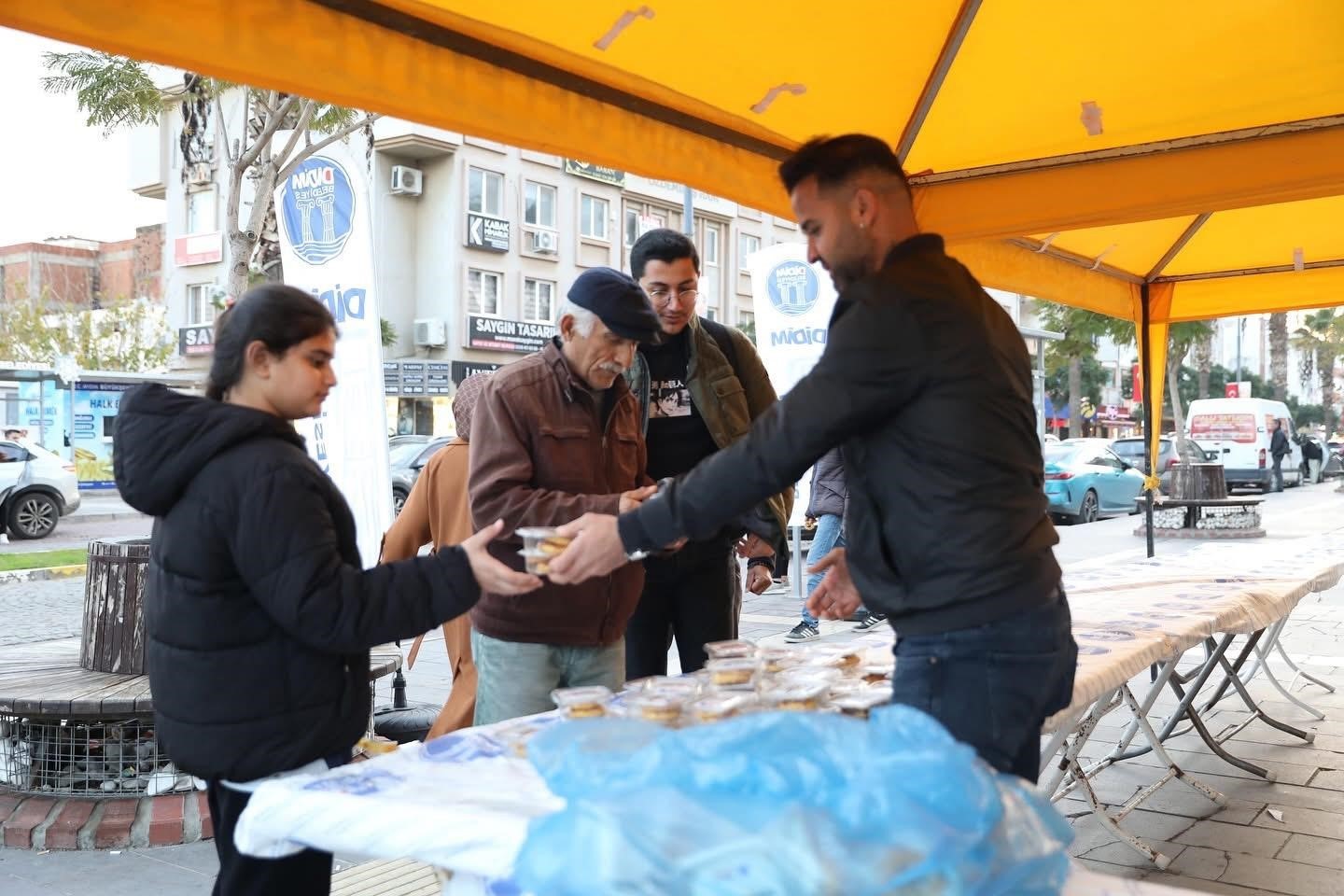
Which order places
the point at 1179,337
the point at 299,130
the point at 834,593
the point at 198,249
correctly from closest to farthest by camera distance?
the point at 834,593 < the point at 299,130 < the point at 1179,337 < the point at 198,249

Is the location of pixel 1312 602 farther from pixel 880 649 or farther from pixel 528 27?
pixel 528 27

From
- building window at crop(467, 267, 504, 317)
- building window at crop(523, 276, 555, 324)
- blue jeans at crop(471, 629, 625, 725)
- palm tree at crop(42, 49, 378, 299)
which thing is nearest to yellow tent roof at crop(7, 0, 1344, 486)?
blue jeans at crop(471, 629, 625, 725)

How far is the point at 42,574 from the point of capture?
1334 centimetres

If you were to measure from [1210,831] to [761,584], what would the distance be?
2316mm

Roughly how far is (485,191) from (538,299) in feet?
12.8

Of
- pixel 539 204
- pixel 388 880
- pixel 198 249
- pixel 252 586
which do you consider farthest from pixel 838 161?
pixel 198 249

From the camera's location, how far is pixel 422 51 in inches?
114

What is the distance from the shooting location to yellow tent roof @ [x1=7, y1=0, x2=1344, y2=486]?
8.95ft

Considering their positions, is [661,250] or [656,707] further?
[661,250]

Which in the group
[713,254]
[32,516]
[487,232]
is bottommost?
[32,516]

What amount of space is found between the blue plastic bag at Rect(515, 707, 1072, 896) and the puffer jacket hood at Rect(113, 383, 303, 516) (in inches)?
35.4

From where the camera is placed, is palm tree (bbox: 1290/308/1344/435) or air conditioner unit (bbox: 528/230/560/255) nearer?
air conditioner unit (bbox: 528/230/560/255)

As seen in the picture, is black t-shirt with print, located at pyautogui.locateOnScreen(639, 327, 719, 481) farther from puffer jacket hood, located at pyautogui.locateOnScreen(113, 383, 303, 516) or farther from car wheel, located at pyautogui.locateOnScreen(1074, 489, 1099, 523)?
car wheel, located at pyautogui.locateOnScreen(1074, 489, 1099, 523)

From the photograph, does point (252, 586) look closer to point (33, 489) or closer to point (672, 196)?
point (33, 489)
